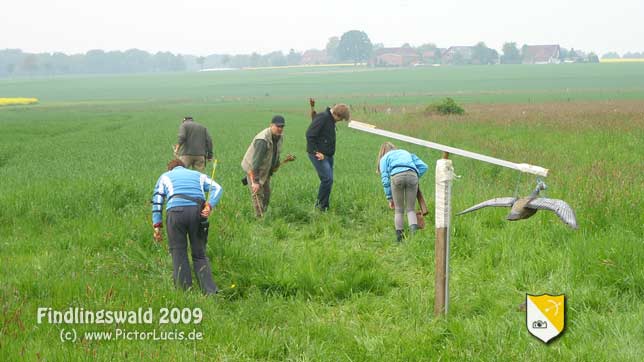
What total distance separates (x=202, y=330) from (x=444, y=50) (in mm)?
186791

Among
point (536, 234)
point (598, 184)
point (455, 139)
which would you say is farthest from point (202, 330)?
point (455, 139)

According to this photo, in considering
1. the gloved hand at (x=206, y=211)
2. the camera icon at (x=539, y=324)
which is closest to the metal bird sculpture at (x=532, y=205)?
the camera icon at (x=539, y=324)

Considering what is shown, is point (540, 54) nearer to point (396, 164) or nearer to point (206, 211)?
point (396, 164)

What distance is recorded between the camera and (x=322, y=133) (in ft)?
31.1

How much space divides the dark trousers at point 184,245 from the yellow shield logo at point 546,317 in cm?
315

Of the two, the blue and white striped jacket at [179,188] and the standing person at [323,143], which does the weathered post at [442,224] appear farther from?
the standing person at [323,143]

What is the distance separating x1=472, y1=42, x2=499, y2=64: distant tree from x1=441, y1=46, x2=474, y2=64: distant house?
1.93 m

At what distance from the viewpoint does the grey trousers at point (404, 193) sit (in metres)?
7.89

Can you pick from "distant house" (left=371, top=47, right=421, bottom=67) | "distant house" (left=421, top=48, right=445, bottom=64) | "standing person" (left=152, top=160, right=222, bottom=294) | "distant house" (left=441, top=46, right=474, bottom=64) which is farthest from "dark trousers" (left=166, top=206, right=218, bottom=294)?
"distant house" (left=421, top=48, right=445, bottom=64)

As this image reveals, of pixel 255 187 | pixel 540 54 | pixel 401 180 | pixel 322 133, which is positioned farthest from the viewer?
pixel 540 54

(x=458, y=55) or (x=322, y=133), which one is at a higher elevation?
(x=458, y=55)

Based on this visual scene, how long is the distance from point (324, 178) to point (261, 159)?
1051 mm

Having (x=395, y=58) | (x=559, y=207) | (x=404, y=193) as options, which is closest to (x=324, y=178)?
(x=404, y=193)

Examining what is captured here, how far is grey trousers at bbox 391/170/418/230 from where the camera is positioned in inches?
311
